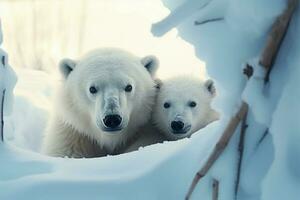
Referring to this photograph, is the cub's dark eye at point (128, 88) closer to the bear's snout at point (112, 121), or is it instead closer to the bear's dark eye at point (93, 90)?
the bear's dark eye at point (93, 90)

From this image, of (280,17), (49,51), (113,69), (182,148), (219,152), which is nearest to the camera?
(280,17)

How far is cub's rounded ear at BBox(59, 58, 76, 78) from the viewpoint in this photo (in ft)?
11.4

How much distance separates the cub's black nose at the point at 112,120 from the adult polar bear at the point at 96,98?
0.52 feet

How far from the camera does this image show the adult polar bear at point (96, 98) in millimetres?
3141

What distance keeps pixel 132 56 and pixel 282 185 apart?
216 cm

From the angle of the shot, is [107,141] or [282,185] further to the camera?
[107,141]

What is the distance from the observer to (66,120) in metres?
3.42

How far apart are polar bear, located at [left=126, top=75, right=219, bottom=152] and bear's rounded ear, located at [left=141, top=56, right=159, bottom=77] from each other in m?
0.09

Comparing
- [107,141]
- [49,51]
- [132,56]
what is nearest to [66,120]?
[107,141]

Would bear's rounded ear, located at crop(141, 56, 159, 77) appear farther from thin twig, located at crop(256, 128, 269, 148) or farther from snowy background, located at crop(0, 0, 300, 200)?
thin twig, located at crop(256, 128, 269, 148)

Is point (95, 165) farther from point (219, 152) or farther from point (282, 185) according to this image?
point (282, 185)

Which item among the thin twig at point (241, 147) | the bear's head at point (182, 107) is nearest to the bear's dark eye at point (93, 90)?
the bear's head at point (182, 107)

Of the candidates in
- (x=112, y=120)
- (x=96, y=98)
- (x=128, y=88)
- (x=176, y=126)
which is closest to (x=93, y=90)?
(x=96, y=98)

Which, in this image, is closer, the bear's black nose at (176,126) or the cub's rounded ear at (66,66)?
the bear's black nose at (176,126)
